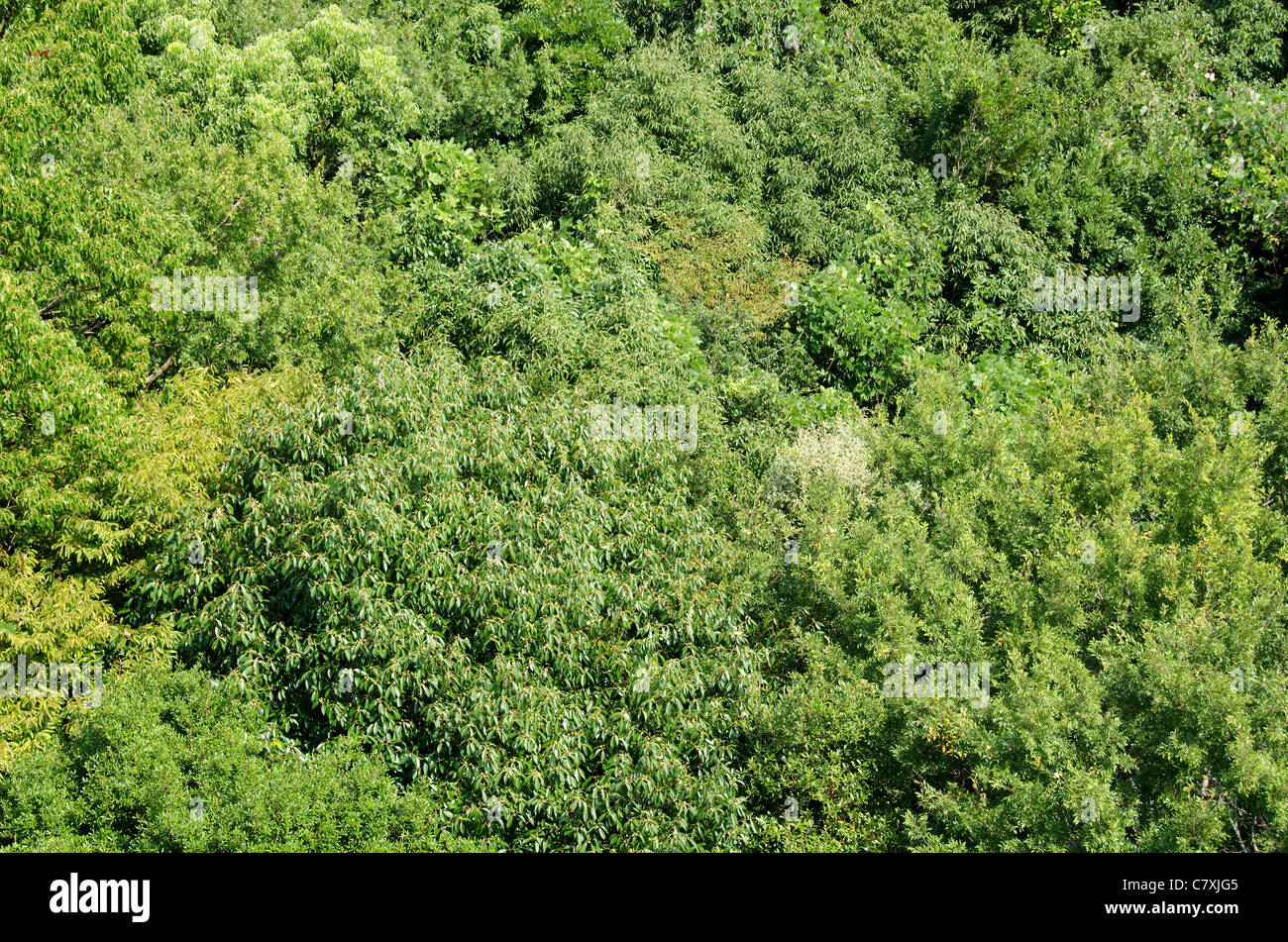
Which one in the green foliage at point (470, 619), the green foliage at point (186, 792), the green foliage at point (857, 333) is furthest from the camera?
the green foliage at point (857, 333)

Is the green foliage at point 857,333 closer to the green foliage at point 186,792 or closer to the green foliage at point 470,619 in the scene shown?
the green foliage at point 470,619

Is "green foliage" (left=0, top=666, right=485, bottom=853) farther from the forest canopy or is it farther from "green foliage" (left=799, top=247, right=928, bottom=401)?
"green foliage" (left=799, top=247, right=928, bottom=401)

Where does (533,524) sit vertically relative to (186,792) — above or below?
above

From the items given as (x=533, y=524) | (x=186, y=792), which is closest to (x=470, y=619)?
(x=533, y=524)

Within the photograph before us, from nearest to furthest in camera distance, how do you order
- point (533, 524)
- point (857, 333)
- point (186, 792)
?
point (186, 792)
point (533, 524)
point (857, 333)

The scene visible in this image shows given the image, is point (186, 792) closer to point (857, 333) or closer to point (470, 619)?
point (470, 619)

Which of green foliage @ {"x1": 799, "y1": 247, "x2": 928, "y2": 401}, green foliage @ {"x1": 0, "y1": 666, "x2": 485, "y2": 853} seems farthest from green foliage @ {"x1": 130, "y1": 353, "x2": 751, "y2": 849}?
green foliage @ {"x1": 799, "y1": 247, "x2": 928, "y2": 401}

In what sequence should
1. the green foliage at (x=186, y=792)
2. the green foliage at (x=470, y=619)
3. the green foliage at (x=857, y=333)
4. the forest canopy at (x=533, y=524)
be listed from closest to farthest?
the green foliage at (x=186, y=792)
the forest canopy at (x=533, y=524)
the green foliage at (x=470, y=619)
the green foliage at (x=857, y=333)

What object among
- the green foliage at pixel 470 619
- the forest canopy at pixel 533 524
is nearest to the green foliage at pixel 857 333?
the forest canopy at pixel 533 524

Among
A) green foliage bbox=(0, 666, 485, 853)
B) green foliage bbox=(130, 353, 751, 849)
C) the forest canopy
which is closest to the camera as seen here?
green foliage bbox=(0, 666, 485, 853)

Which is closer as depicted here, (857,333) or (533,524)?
(533,524)

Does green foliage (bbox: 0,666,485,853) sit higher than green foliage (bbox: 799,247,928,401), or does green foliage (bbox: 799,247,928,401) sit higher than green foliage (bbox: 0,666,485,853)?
green foliage (bbox: 799,247,928,401)

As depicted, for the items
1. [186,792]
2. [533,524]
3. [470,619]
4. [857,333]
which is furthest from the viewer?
[857,333]
